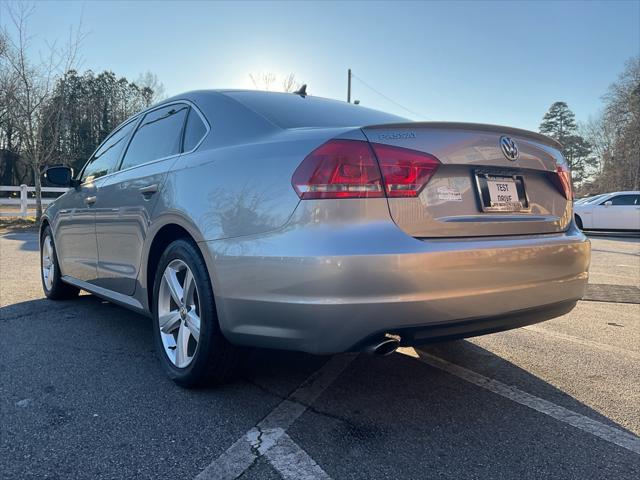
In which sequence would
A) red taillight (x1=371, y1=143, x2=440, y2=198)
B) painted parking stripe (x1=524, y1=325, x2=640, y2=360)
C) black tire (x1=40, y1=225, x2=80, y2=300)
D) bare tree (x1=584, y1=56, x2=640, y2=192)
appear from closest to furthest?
red taillight (x1=371, y1=143, x2=440, y2=198), painted parking stripe (x1=524, y1=325, x2=640, y2=360), black tire (x1=40, y1=225, x2=80, y2=300), bare tree (x1=584, y1=56, x2=640, y2=192)

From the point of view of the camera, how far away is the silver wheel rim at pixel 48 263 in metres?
4.71

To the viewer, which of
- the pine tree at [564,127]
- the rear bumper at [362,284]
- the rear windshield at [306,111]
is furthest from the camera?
the pine tree at [564,127]

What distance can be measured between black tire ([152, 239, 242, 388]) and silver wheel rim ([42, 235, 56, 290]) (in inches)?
109

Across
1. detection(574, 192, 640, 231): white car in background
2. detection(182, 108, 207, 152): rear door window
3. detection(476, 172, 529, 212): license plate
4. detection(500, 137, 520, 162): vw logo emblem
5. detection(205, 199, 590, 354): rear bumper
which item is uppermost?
detection(182, 108, 207, 152): rear door window

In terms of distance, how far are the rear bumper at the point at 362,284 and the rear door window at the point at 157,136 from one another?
1107 millimetres

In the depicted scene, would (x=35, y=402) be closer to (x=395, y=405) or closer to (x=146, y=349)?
(x=146, y=349)

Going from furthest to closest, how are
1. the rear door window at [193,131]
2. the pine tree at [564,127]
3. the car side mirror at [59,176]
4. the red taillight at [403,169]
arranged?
the pine tree at [564,127], the car side mirror at [59,176], the rear door window at [193,131], the red taillight at [403,169]

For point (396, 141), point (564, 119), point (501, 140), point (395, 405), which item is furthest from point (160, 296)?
point (564, 119)

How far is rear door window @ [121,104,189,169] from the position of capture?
9.95 feet

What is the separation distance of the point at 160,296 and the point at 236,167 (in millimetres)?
983

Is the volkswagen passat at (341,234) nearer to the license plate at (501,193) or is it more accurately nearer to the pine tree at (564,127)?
the license plate at (501,193)

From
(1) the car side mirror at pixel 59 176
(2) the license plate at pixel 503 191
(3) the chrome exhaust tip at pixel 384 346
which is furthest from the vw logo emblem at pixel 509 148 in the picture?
(1) the car side mirror at pixel 59 176

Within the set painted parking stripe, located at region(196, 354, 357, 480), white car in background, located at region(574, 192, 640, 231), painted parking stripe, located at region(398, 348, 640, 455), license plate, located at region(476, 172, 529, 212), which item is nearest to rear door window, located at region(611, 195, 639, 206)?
white car in background, located at region(574, 192, 640, 231)

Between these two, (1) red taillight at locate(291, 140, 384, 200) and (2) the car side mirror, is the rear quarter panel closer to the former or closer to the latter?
(1) red taillight at locate(291, 140, 384, 200)
